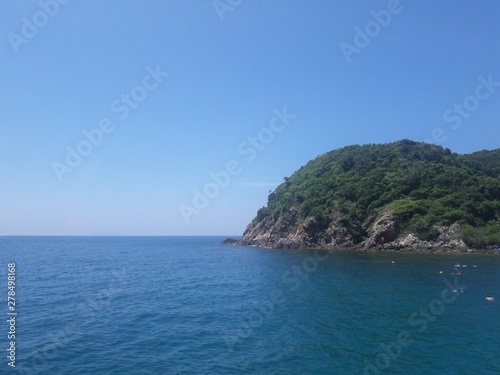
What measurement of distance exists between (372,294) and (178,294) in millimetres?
23043

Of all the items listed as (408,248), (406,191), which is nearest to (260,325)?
(408,248)

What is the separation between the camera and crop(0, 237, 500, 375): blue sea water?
1914cm

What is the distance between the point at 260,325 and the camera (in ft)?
86.7

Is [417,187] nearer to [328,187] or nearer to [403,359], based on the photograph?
[328,187]

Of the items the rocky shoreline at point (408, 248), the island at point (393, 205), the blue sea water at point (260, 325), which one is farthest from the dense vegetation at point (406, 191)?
the blue sea water at point (260, 325)

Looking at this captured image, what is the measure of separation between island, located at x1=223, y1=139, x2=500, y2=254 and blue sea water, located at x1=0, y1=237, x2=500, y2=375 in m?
35.4

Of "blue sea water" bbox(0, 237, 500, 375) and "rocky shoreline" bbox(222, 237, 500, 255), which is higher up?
"rocky shoreline" bbox(222, 237, 500, 255)

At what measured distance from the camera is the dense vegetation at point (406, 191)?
80.9 m

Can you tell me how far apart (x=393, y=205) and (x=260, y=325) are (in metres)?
76.4

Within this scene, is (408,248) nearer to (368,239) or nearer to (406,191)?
(368,239)

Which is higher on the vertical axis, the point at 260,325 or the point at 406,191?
the point at 406,191

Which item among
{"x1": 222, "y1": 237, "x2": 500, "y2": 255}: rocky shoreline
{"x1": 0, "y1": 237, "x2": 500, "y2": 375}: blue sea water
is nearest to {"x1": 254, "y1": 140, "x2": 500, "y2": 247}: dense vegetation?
{"x1": 222, "y1": 237, "x2": 500, "y2": 255}: rocky shoreline

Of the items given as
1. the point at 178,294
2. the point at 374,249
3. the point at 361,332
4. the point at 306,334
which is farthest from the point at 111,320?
the point at 374,249

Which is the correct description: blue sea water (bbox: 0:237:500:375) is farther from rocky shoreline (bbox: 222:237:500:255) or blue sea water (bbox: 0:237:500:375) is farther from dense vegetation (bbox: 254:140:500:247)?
dense vegetation (bbox: 254:140:500:247)
